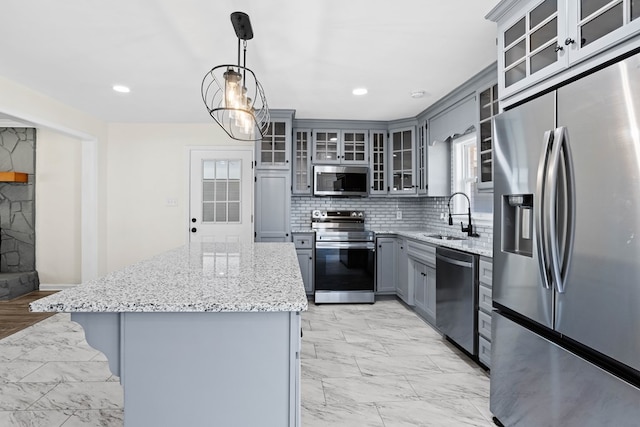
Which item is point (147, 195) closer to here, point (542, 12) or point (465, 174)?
point (465, 174)

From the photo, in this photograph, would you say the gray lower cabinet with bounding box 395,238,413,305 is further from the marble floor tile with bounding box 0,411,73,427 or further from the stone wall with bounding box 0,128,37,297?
the stone wall with bounding box 0,128,37,297

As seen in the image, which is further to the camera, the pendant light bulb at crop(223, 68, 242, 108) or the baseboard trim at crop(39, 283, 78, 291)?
the baseboard trim at crop(39, 283, 78, 291)

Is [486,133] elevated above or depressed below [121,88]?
below

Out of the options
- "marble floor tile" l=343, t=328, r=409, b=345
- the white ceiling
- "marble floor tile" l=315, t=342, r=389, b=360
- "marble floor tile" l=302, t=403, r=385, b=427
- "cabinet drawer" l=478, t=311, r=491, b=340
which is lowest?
"marble floor tile" l=302, t=403, r=385, b=427

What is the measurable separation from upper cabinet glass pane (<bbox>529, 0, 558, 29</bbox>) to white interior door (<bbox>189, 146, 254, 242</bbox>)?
386cm

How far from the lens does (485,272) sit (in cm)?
248

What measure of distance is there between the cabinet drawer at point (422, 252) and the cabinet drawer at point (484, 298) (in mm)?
824

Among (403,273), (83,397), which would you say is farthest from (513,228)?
(83,397)

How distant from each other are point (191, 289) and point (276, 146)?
3.23 meters

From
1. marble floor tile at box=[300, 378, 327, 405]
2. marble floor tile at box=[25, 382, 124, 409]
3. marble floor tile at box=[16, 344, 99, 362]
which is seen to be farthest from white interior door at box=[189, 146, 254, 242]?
marble floor tile at box=[300, 378, 327, 405]

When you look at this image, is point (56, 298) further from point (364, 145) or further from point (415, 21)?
point (364, 145)

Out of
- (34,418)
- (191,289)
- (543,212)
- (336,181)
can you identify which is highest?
(336,181)

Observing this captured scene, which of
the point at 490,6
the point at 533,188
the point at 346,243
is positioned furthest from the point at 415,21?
the point at 346,243

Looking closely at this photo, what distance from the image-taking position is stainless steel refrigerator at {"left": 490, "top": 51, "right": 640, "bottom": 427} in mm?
1220
